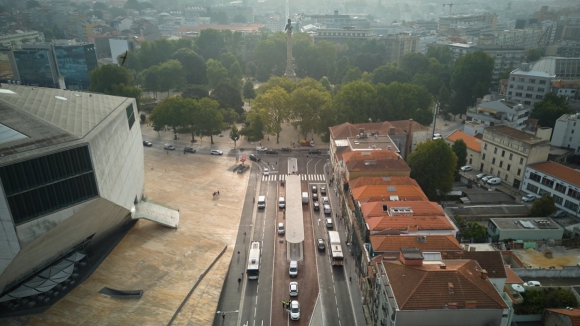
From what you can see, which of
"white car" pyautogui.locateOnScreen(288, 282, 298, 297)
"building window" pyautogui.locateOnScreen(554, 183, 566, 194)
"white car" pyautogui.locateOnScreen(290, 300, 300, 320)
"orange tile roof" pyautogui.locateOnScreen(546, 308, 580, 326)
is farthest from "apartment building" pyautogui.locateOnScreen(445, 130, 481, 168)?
"white car" pyautogui.locateOnScreen(290, 300, 300, 320)

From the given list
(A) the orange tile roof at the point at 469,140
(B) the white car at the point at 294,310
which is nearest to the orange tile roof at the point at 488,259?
(B) the white car at the point at 294,310

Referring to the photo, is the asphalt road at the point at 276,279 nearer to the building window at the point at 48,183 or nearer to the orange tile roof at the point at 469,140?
the building window at the point at 48,183

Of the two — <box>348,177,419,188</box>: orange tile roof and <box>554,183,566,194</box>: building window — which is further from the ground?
<box>348,177,419,188</box>: orange tile roof

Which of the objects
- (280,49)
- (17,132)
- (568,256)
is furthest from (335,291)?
(280,49)

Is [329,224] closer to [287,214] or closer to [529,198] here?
[287,214]

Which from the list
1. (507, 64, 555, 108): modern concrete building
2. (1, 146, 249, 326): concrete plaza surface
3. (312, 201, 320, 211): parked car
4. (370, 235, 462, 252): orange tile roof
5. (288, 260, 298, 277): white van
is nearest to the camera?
(1, 146, 249, 326): concrete plaza surface

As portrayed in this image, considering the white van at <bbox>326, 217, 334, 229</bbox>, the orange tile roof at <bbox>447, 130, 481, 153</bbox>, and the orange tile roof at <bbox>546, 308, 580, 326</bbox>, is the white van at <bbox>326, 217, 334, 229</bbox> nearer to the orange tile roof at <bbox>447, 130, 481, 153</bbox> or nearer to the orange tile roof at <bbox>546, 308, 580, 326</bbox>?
the orange tile roof at <bbox>546, 308, 580, 326</bbox>
